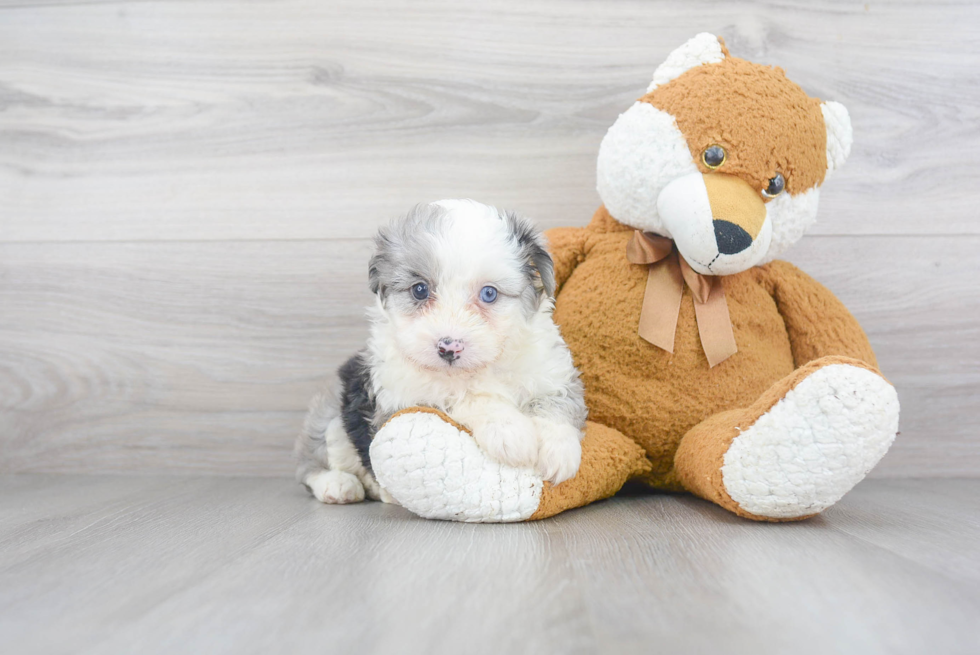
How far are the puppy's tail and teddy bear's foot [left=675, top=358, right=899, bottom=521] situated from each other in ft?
2.64

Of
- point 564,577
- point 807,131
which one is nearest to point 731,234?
point 807,131

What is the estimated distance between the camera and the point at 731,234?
128 cm

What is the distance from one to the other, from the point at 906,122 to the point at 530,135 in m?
0.93

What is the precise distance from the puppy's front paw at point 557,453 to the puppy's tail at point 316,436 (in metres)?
0.51

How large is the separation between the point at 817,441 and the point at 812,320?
0.44 m

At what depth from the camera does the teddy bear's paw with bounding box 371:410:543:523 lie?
1180 millimetres

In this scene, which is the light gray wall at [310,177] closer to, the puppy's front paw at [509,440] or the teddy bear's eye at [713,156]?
the teddy bear's eye at [713,156]

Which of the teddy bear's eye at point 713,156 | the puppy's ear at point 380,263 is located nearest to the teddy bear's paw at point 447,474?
the puppy's ear at point 380,263

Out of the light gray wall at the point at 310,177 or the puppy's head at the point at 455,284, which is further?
the light gray wall at the point at 310,177

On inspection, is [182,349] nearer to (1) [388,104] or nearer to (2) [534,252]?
(1) [388,104]

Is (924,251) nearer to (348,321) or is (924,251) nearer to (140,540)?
(348,321)

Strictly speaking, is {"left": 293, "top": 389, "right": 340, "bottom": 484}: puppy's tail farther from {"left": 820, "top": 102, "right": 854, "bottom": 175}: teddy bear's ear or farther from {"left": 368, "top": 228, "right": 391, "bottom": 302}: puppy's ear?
{"left": 820, "top": 102, "right": 854, "bottom": 175}: teddy bear's ear

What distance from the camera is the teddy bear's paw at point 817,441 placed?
1113 mm

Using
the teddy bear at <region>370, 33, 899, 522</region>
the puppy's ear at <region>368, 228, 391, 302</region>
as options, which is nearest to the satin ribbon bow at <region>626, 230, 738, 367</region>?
the teddy bear at <region>370, 33, 899, 522</region>
